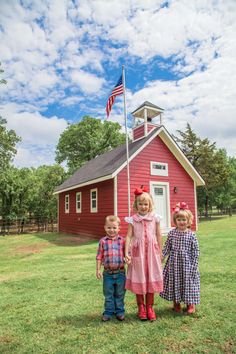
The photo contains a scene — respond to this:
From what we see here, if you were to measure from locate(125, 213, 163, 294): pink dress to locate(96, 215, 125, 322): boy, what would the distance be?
0.41ft

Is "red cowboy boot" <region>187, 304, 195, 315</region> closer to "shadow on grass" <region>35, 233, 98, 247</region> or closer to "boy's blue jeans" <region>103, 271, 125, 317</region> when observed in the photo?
"boy's blue jeans" <region>103, 271, 125, 317</region>

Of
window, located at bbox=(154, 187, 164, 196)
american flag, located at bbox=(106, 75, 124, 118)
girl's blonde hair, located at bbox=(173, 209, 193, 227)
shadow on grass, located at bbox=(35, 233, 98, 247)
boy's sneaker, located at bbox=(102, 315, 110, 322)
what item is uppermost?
american flag, located at bbox=(106, 75, 124, 118)

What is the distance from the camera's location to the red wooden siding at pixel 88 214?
12.8 metres

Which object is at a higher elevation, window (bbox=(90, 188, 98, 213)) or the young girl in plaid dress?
window (bbox=(90, 188, 98, 213))

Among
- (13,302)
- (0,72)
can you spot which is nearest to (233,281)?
(13,302)

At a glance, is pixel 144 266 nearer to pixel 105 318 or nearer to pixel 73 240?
pixel 105 318

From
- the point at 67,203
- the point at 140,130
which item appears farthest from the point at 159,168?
the point at 67,203

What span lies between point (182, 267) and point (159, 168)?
35.4 feet

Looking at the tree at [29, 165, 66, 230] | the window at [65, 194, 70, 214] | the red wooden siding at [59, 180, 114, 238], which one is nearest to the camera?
the red wooden siding at [59, 180, 114, 238]

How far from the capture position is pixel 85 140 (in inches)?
1458

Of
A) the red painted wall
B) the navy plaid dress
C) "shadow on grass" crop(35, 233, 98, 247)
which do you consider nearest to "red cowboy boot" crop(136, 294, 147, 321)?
the navy plaid dress

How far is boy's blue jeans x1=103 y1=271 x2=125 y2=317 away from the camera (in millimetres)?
3357

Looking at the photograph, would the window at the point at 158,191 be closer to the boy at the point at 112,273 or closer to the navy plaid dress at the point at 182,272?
the navy plaid dress at the point at 182,272

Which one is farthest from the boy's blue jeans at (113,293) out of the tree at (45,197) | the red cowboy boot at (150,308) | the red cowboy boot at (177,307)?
the tree at (45,197)
